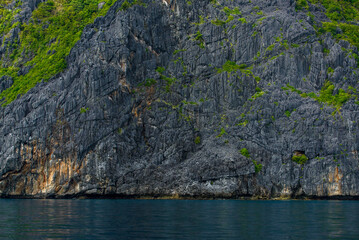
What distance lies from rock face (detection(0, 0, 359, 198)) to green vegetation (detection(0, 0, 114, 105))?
6166 millimetres

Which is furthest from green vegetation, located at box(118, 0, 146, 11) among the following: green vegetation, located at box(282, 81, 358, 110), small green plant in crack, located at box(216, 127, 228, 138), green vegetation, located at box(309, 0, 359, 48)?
green vegetation, located at box(309, 0, 359, 48)

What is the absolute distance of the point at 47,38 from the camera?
116 m

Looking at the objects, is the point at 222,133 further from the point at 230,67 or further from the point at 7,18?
the point at 7,18

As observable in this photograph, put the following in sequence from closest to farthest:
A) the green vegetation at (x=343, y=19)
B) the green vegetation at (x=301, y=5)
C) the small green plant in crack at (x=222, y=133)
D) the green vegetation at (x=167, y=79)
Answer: the small green plant in crack at (x=222, y=133), the green vegetation at (x=167, y=79), the green vegetation at (x=343, y=19), the green vegetation at (x=301, y=5)

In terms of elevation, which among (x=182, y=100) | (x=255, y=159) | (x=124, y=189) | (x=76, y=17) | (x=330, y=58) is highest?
(x=76, y=17)

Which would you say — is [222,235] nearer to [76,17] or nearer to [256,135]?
[256,135]

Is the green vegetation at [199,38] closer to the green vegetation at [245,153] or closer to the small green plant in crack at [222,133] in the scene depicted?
the small green plant in crack at [222,133]

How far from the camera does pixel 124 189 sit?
284 ft

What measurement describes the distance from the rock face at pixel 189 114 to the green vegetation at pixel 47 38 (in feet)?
20.2

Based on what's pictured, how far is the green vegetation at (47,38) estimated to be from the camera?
337 ft

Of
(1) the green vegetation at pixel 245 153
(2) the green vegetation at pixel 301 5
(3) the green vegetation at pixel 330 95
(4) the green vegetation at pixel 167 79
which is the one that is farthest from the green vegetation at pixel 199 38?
(1) the green vegetation at pixel 245 153

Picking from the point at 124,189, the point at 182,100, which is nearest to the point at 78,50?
the point at 182,100

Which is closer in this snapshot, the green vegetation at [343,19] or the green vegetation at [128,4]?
the green vegetation at [343,19]

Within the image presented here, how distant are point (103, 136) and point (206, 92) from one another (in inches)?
1018
